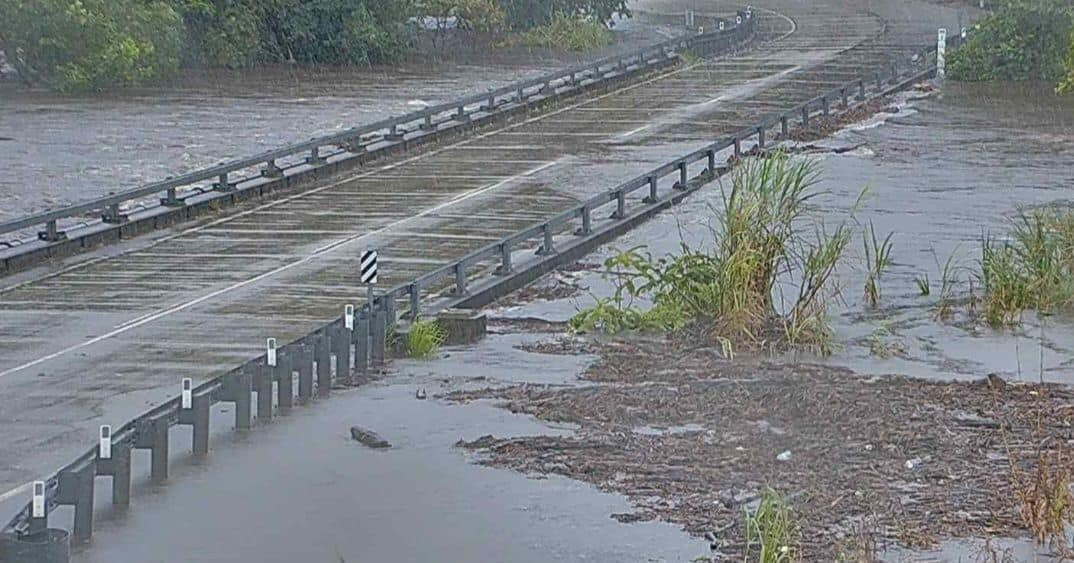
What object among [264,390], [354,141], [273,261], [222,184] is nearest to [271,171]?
[222,184]

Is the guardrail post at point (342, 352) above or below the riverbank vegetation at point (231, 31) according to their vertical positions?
below

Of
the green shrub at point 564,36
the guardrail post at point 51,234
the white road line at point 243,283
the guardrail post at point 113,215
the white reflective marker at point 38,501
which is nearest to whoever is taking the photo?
the white reflective marker at point 38,501

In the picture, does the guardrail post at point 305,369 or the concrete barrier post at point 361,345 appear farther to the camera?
the concrete barrier post at point 361,345

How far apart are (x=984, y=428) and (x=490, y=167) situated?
2080 centimetres

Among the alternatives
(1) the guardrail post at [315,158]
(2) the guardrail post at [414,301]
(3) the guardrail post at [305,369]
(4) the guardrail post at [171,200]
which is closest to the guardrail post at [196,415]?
(3) the guardrail post at [305,369]

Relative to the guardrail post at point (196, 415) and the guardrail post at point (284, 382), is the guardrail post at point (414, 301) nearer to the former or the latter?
the guardrail post at point (284, 382)

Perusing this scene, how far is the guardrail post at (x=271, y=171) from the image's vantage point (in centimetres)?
3353

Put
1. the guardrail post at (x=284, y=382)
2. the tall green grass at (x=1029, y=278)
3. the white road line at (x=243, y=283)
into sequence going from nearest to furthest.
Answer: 1. the guardrail post at (x=284, y=382)
2. the white road line at (x=243, y=283)
3. the tall green grass at (x=1029, y=278)

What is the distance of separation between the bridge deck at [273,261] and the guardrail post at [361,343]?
127cm

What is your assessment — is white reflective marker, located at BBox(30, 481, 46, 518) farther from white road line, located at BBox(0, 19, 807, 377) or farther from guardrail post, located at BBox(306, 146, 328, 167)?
guardrail post, located at BBox(306, 146, 328, 167)

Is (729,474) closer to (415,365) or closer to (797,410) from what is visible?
(797,410)

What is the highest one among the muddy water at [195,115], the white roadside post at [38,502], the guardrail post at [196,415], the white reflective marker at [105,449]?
the white roadside post at [38,502]

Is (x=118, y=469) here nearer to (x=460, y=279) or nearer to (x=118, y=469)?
(x=118, y=469)

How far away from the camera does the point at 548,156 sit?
38.1 m
